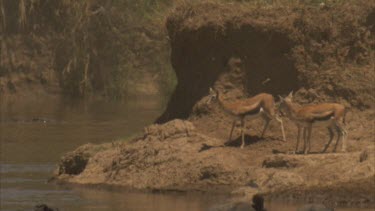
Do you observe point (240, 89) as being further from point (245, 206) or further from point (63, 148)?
point (245, 206)

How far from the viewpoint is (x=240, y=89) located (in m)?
24.2

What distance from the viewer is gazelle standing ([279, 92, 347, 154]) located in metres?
22.0

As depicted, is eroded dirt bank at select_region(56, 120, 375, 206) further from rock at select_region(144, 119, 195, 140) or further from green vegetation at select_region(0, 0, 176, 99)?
green vegetation at select_region(0, 0, 176, 99)

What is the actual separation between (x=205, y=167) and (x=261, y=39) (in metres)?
2.97

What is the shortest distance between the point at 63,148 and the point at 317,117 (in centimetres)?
791

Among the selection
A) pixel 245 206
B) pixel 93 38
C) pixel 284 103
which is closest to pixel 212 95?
pixel 284 103

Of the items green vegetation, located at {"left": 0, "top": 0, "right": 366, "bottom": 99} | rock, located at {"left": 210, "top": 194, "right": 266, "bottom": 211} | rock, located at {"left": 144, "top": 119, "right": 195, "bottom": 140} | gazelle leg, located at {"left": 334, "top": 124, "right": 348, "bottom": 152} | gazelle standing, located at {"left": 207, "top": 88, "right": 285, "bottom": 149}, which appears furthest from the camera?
green vegetation, located at {"left": 0, "top": 0, "right": 366, "bottom": 99}

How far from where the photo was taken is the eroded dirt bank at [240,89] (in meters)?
22.1

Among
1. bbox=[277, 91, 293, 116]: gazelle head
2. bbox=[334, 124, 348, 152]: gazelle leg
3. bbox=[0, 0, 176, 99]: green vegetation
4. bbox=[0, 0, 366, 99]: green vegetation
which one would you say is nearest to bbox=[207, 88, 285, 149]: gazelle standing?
bbox=[277, 91, 293, 116]: gazelle head

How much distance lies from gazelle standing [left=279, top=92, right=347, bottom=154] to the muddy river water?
71.8 inches

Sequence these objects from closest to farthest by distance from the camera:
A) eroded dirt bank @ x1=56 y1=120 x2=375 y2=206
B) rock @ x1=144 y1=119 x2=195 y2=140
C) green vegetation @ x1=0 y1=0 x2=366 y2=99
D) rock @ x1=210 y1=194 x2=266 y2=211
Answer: rock @ x1=210 y1=194 x2=266 y2=211, eroded dirt bank @ x1=56 y1=120 x2=375 y2=206, rock @ x1=144 y1=119 x2=195 y2=140, green vegetation @ x1=0 y1=0 x2=366 y2=99

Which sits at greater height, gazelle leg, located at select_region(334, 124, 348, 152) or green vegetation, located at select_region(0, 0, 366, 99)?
gazelle leg, located at select_region(334, 124, 348, 152)

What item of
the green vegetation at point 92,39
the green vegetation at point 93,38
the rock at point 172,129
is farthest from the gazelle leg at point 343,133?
the green vegetation at point 93,38

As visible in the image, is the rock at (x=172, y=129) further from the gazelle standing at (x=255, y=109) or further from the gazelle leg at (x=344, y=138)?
the gazelle leg at (x=344, y=138)
